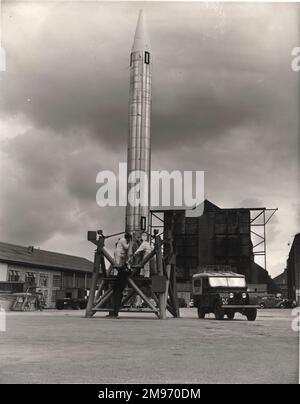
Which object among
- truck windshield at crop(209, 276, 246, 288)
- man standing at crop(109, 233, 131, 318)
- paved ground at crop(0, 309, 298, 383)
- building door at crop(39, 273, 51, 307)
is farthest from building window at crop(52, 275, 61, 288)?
paved ground at crop(0, 309, 298, 383)

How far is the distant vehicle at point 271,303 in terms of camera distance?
47812 mm

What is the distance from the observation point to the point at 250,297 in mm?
20078

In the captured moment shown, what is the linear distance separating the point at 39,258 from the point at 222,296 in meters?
31.8

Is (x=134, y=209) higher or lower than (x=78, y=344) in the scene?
higher

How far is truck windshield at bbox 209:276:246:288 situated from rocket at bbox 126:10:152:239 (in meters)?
5.93

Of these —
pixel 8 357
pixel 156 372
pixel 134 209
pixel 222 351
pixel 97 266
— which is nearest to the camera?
pixel 156 372

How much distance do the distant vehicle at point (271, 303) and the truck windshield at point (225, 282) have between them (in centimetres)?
2780

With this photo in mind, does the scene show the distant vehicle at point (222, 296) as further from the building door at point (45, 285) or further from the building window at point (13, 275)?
the building door at point (45, 285)

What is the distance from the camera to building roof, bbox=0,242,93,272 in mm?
43156

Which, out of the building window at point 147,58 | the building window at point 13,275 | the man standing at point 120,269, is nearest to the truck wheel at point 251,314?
the man standing at point 120,269
